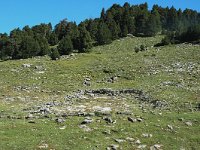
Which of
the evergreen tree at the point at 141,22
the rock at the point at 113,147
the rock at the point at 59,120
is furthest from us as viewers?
the evergreen tree at the point at 141,22

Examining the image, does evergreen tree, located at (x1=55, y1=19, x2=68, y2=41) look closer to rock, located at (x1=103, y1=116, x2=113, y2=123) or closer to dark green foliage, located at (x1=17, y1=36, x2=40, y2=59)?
dark green foliage, located at (x1=17, y1=36, x2=40, y2=59)

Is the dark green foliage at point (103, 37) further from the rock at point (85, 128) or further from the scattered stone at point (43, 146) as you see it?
the scattered stone at point (43, 146)

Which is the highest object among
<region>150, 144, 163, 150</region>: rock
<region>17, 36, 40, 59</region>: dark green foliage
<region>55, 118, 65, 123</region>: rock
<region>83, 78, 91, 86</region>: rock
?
<region>17, 36, 40, 59</region>: dark green foliage

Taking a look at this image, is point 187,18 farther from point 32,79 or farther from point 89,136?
point 89,136

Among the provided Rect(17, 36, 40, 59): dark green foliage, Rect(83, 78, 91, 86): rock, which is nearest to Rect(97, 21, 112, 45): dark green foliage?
Rect(17, 36, 40, 59): dark green foliage

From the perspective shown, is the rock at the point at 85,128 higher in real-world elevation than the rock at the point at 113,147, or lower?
higher

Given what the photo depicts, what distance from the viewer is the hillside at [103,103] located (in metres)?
25.0

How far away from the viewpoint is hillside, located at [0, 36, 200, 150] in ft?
81.9

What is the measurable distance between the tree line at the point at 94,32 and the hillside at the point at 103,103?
1536cm

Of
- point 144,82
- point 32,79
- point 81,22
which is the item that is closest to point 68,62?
point 32,79

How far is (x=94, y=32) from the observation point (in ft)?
327

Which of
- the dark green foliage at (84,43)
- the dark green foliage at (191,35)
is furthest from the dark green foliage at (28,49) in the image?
the dark green foliage at (191,35)

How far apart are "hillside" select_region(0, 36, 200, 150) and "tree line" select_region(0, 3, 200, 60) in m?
15.4

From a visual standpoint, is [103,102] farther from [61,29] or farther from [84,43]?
[61,29]
